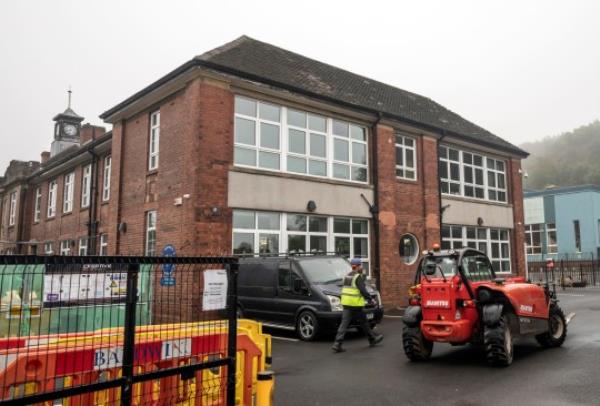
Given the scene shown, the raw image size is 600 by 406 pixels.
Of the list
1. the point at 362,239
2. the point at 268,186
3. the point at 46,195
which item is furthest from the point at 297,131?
the point at 46,195

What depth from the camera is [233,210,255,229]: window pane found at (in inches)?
589

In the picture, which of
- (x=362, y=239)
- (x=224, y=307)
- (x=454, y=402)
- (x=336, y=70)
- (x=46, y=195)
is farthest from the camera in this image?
(x=46, y=195)

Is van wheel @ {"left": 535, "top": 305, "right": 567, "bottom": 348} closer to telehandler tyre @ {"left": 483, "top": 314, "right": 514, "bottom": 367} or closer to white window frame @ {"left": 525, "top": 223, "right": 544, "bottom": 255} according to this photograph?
telehandler tyre @ {"left": 483, "top": 314, "right": 514, "bottom": 367}

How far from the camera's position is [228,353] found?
4.39 meters

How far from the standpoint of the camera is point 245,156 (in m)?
15.5

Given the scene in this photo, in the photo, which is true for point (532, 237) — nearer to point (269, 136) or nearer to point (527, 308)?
point (269, 136)

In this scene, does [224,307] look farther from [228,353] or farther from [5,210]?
[5,210]

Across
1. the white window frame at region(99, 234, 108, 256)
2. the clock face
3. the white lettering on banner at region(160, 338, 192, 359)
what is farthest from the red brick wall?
the clock face

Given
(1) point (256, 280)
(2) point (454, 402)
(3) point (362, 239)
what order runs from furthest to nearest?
(3) point (362, 239)
(1) point (256, 280)
(2) point (454, 402)

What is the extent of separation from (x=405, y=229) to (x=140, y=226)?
9586mm

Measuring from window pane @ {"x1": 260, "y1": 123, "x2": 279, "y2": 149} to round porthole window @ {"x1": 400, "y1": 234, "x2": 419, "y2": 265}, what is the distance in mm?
6363

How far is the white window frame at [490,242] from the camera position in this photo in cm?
2192

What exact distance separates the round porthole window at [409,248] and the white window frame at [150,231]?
8952mm

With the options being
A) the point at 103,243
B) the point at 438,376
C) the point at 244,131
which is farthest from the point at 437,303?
the point at 103,243
